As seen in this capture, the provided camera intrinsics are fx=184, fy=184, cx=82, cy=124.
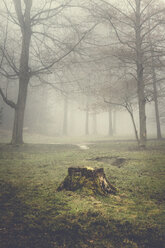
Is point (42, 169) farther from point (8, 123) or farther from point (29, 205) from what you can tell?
point (8, 123)

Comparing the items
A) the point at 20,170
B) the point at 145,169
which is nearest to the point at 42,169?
the point at 20,170

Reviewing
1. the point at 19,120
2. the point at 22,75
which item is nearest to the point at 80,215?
the point at 19,120

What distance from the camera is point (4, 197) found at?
12.2 feet

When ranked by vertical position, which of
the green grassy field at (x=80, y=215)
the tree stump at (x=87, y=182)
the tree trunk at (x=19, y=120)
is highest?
the tree trunk at (x=19, y=120)

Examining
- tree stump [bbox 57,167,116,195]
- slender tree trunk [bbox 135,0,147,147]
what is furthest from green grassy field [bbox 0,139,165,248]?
slender tree trunk [bbox 135,0,147,147]

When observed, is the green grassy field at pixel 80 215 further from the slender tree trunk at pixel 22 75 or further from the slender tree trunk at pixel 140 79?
the slender tree trunk at pixel 22 75

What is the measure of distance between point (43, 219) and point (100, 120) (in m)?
61.5

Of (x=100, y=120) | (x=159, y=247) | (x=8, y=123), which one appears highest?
(x=100, y=120)

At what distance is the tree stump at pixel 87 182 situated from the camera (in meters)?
3.99

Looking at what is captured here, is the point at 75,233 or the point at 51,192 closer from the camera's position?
the point at 75,233

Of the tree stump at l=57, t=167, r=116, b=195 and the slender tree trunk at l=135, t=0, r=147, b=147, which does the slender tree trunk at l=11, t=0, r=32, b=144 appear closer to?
the slender tree trunk at l=135, t=0, r=147, b=147

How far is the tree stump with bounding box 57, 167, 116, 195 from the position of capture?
399 centimetres

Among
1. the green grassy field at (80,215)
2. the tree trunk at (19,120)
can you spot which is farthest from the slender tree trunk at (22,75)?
the green grassy field at (80,215)

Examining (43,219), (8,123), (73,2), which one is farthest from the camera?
(8,123)
